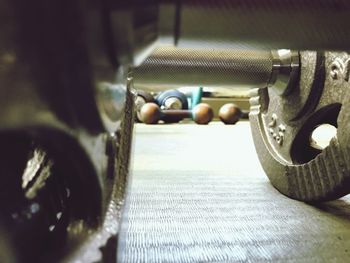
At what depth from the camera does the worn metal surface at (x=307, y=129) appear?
0.62 metres

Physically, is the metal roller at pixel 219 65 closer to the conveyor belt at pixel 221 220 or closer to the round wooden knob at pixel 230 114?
the conveyor belt at pixel 221 220

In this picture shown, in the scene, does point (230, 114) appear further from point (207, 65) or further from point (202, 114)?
point (207, 65)

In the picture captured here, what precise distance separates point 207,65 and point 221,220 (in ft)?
0.94

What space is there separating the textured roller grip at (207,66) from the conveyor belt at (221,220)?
22 centimetres

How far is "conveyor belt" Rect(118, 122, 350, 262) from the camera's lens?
512mm

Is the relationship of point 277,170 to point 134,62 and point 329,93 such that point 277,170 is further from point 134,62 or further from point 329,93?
point 134,62

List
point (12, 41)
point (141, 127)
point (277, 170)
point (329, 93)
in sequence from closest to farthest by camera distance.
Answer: point (12, 41) < point (329, 93) < point (277, 170) < point (141, 127)

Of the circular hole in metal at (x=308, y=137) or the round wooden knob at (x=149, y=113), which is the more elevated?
the circular hole in metal at (x=308, y=137)

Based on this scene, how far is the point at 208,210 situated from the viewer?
0.69m

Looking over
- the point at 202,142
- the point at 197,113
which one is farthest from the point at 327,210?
the point at 197,113

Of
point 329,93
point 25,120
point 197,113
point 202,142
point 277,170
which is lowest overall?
point 197,113

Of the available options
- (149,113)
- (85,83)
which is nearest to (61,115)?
(85,83)

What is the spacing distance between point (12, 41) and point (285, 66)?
0.62 m

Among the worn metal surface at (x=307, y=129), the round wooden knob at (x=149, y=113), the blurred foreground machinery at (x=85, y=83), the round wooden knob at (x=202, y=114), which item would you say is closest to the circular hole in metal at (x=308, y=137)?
the worn metal surface at (x=307, y=129)
